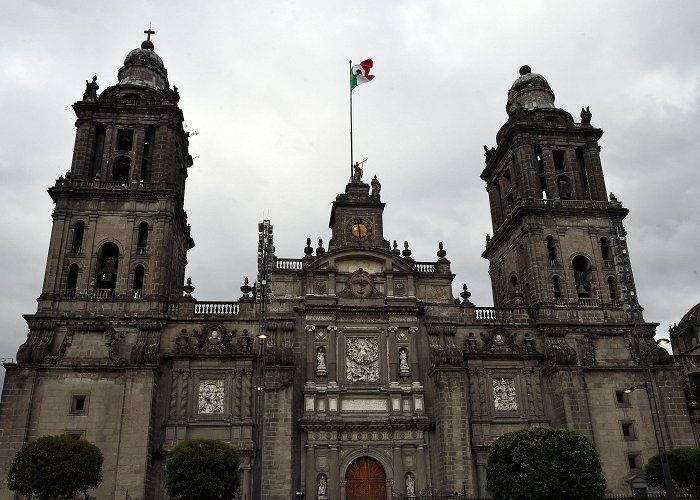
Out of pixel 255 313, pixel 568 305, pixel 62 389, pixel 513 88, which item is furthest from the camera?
pixel 513 88

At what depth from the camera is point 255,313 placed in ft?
130

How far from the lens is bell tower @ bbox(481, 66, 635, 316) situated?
43062 mm

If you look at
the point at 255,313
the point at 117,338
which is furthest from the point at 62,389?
the point at 255,313

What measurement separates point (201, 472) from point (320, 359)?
11225mm

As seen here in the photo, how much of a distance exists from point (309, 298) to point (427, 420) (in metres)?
10.2

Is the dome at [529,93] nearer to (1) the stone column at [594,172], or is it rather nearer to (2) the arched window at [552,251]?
(1) the stone column at [594,172]

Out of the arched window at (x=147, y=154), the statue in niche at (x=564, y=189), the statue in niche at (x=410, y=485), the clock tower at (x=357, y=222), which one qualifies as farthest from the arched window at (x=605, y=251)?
the arched window at (x=147, y=154)

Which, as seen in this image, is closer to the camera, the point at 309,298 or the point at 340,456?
the point at 340,456

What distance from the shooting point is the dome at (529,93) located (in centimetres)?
5091

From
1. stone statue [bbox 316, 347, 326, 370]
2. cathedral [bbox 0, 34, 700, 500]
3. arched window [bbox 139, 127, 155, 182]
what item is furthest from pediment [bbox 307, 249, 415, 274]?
arched window [bbox 139, 127, 155, 182]

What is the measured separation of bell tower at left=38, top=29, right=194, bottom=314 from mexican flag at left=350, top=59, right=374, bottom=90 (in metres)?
12.8

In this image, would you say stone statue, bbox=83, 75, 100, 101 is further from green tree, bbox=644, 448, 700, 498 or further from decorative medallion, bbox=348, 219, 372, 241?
green tree, bbox=644, 448, 700, 498

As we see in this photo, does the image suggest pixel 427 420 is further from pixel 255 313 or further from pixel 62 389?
pixel 62 389

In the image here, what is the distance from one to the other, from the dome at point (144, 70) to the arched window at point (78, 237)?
467 inches
